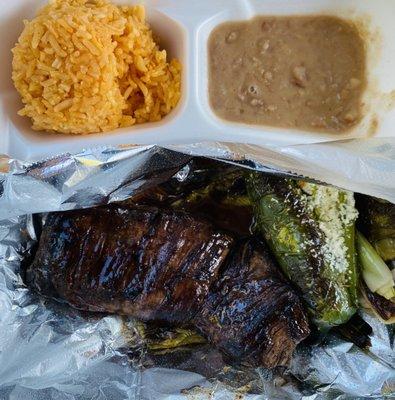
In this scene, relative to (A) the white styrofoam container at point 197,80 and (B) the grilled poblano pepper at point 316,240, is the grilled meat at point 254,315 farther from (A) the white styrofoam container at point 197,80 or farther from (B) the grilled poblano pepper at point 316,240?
(A) the white styrofoam container at point 197,80

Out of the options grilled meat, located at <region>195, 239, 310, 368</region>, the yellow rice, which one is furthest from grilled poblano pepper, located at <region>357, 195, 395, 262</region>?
the yellow rice

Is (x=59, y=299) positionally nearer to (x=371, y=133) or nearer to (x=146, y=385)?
(x=146, y=385)

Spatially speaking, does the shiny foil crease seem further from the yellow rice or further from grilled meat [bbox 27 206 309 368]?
the yellow rice

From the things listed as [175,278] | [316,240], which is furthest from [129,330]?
[316,240]

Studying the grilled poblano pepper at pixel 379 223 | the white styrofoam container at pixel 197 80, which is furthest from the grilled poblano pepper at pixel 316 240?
the white styrofoam container at pixel 197 80

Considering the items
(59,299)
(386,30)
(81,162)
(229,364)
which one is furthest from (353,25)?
(59,299)

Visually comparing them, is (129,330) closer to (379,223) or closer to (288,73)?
(379,223)
